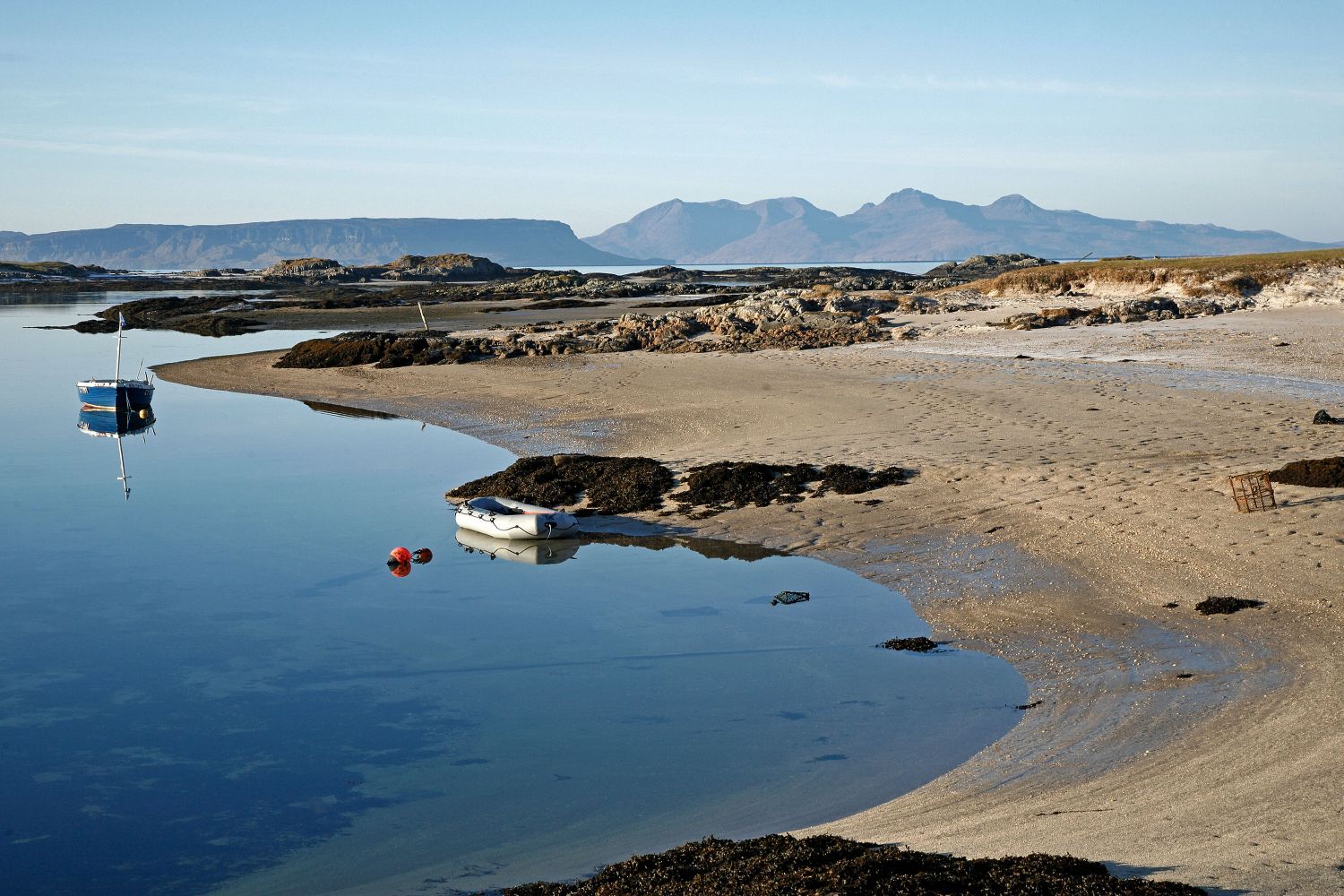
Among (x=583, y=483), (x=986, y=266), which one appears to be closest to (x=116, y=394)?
(x=583, y=483)

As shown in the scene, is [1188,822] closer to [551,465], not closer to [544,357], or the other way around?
[551,465]

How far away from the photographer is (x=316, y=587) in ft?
57.4

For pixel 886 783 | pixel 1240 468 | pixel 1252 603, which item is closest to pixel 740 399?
pixel 1240 468

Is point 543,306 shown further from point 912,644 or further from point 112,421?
point 912,644

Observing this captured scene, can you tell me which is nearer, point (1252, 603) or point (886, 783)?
point (886, 783)

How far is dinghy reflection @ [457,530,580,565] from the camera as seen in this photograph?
62.0 feet

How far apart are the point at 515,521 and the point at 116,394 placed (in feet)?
68.1

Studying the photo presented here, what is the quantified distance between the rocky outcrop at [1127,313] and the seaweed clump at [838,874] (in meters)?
35.8

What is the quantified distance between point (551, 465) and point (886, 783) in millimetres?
13016

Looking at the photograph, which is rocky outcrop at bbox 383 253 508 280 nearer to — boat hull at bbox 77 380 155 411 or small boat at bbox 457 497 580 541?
boat hull at bbox 77 380 155 411

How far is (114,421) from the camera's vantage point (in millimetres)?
34031

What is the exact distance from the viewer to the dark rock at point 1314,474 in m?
17.1

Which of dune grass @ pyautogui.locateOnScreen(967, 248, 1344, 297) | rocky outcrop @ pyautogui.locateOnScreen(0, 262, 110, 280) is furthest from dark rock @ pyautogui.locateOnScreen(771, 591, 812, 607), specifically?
rocky outcrop @ pyautogui.locateOnScreen(0, 262, 110, 280)

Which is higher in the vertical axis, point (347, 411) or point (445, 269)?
point (445, 269)
